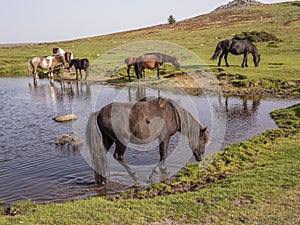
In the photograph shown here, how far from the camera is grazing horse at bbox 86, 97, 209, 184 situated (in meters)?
8.00

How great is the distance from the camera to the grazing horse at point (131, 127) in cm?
800

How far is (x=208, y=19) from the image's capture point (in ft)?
269

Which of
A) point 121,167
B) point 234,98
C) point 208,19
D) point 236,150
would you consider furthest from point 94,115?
point 208,19

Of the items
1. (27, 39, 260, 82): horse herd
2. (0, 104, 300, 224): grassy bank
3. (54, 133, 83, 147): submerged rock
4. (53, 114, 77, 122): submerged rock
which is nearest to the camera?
(0, 104, 300, 224): grassy bank

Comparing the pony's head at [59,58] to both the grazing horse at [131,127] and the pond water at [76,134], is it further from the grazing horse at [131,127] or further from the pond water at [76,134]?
the grazing horse at [131,127]

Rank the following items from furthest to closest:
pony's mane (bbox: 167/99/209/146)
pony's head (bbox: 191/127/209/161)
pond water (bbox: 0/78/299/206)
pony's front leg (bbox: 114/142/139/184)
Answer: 1. pony's head (bbox: 191/127/209/161)
2. pony's mane (bbox: 167/99/209/146)
3. pond water (bbox: 0/78/299/206)
4. pony's front leg (bbox: 114/142/139/184)

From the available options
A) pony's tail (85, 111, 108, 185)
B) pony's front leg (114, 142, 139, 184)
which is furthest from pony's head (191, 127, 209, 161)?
pony's tail (85, 111, 108, 185)

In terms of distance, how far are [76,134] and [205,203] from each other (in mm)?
7305

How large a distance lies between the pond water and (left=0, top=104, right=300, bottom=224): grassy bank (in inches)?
35.4

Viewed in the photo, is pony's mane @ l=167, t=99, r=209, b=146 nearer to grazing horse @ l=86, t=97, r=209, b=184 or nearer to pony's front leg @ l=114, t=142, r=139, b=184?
grazing horse @ l=86, t=97, r=209, b=184

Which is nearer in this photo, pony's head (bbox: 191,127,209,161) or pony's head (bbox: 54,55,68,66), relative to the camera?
pony's head (bbox: 191,127,209,161)

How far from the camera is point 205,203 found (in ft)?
21.9

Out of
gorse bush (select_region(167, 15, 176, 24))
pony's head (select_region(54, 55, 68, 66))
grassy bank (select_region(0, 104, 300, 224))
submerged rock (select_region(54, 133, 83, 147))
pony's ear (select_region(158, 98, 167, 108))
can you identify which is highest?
gorse bush (select_region(167, 15, 176, 24))

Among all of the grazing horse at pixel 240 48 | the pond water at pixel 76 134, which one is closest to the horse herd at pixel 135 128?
the pond water at pixel 76 134
